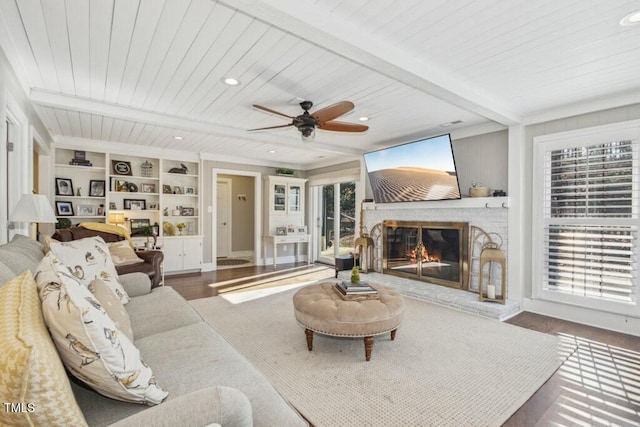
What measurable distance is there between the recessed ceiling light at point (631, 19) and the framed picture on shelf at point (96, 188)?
254 inches

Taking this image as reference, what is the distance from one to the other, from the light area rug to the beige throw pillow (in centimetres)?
116

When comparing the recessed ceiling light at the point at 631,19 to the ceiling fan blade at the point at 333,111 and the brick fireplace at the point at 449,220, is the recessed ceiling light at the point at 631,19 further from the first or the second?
the brick fireplace at the point at 449,220

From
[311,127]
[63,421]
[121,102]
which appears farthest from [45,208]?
[63,421]

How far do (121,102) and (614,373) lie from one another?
16.4ft

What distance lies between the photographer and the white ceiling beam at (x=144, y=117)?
3111mm

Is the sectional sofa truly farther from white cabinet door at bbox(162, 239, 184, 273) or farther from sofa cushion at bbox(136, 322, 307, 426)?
white cabinet door at bbox(162, 239, 184, 273)

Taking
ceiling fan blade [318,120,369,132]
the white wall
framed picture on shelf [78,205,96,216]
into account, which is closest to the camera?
the white wall

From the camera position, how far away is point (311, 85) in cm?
282

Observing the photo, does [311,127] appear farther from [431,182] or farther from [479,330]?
[479,330]

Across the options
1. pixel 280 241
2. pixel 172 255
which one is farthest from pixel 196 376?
pixel 280 241

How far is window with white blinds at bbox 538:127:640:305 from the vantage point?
2973 millimetres

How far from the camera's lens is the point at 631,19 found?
1.87 m

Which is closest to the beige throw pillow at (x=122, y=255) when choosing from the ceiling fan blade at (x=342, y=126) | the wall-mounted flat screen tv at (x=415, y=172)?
the ceiling fan blade at (x=342, y=126)

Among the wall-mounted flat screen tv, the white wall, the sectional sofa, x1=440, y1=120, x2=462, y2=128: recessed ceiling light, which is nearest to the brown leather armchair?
the white wall
